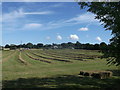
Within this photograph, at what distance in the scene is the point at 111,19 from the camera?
10156mm

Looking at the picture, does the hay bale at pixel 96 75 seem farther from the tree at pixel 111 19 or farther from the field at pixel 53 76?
the tree at pixel 111 19

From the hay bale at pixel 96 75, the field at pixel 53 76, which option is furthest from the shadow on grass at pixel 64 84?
the hay bale at pixel 96 75

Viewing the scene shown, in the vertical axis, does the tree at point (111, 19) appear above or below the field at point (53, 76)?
above

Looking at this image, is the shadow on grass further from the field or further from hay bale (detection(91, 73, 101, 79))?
hay bale (detection(91, 73, 101, 79))

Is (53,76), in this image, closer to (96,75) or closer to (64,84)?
(96,75)

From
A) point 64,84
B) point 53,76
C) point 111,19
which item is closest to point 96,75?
point 53,76

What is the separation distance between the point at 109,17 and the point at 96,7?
3.03ft

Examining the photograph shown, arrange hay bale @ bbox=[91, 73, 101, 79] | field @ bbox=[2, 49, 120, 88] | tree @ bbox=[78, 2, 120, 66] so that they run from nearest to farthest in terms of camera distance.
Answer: tree @ bbox=[78, 2, 120, 66]
field @ bbox=[2, 49, 120, 88]
hay bale @ bbox=[91, 73, 101, 79]

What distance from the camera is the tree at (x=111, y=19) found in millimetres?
9852

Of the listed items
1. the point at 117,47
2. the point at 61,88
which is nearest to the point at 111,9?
the point at 117,47

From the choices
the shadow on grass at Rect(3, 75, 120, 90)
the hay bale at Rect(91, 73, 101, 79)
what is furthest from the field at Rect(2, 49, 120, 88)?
the hay bale at Rect(91, 73, 101, 79)

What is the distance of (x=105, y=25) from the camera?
10656 millimetres

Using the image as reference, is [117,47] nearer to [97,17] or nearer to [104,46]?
[104,46]

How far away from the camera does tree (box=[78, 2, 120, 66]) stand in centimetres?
985
